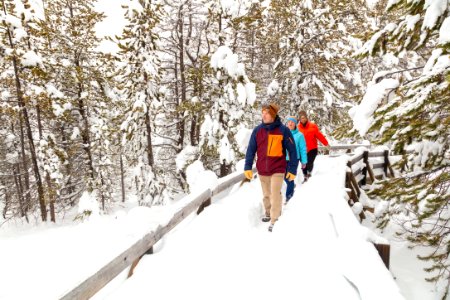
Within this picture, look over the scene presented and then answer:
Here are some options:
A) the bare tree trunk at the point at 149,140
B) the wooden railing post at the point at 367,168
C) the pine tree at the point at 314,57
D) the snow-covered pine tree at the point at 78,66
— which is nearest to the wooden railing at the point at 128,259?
the wooden railing post at the point at 367,168

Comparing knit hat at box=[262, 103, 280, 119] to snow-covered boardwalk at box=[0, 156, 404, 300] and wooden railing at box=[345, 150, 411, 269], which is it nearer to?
snow-covered boardwalk at box=[0, 156, 404, 300]

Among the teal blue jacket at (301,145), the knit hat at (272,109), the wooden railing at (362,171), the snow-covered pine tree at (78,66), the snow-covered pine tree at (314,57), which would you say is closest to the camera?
the knit hat at (272,109)

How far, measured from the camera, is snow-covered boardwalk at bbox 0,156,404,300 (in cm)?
322

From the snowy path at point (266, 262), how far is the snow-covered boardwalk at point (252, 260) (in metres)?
0.01

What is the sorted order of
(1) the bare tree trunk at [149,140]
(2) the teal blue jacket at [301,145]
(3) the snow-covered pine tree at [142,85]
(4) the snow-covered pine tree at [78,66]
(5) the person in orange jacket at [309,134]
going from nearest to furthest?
(2) the teal blue jacket at [301,145] < (5) the person in orange jacket at [309,134] < (3) the snow-covered pine tree at [142,85] < (1) the bare tree trunk at [149,140] < (4) the snow-covered pine tree at [78,66]

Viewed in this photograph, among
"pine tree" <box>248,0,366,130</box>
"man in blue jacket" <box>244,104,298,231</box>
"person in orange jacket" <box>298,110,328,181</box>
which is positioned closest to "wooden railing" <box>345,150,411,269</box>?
"person in orange jacket" <box>298,110,328,181</box>

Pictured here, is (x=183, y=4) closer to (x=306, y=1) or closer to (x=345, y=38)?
(x=306, y=1)

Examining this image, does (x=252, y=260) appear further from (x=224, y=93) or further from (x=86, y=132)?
(x=86, y=132)

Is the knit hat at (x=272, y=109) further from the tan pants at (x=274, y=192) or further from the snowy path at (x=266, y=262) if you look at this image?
the snowy path at (x=266, y=262)

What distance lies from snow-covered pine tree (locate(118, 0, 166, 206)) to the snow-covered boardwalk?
26.7 ft

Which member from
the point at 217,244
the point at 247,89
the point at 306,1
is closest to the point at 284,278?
the point at 217,244

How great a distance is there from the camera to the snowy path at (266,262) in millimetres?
3225

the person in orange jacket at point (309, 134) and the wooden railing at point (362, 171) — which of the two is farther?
the person in orange jacket at point (309, 134)

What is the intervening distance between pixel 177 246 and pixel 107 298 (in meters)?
1.50
